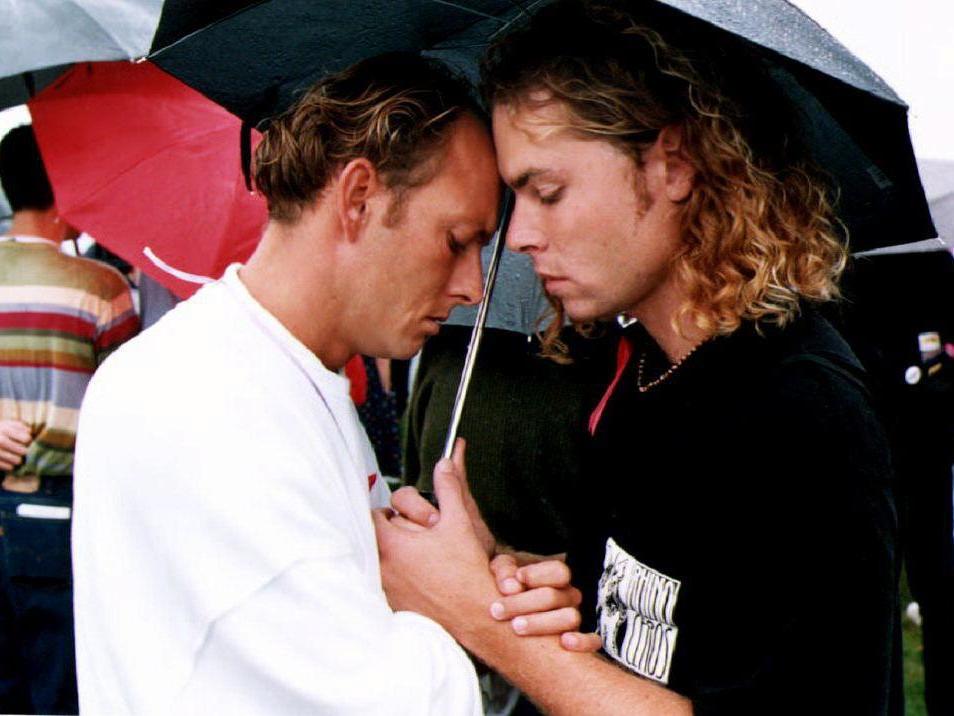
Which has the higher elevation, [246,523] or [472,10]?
[472,10]

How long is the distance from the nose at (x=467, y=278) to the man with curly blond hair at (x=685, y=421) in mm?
149

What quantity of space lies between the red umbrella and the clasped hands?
1949mm

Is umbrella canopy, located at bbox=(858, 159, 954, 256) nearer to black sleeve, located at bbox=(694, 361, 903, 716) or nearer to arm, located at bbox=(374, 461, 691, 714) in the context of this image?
black sleeve, located at bbox=(694, 361, 903, 716)

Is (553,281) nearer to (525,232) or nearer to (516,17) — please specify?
(525,232)

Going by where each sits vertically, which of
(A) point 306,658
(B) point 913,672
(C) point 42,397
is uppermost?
(A) point 306,658

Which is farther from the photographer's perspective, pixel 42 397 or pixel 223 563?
pixel 42 397

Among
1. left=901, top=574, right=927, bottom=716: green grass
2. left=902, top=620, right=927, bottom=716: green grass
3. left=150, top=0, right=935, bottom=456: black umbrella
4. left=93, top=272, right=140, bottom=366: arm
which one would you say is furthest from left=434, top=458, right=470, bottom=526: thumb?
left=902, top=620, right=927, bottom=716: green grass

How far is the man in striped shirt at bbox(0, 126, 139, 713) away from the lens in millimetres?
4020

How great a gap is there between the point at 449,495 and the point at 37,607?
8.93 feet

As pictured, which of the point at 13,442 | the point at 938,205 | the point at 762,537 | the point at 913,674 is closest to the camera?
the point at 762,537

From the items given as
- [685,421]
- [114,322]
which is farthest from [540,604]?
[114,322]

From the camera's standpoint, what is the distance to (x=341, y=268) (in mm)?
2061

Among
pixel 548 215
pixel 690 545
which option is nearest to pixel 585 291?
pixel 548 215

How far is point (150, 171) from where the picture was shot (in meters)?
3.75
